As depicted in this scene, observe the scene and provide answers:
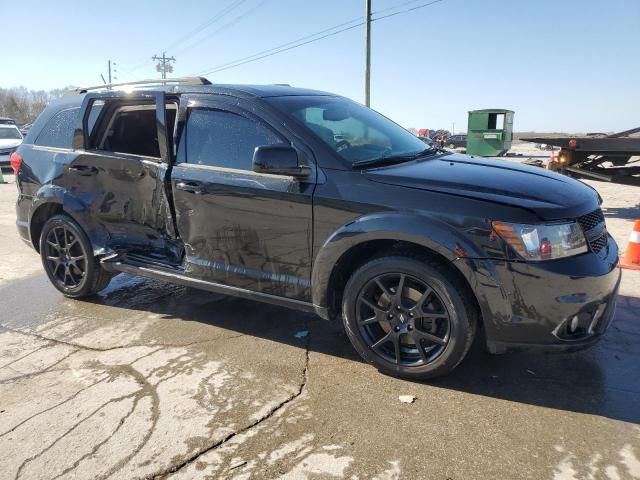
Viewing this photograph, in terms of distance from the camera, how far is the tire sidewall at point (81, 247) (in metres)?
4.63

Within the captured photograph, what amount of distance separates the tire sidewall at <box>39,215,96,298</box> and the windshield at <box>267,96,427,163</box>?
2.24 metres

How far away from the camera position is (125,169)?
4285 mm

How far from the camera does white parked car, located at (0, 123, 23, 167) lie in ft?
59.6

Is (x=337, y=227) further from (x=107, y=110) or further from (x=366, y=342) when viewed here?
(x=107, y=110)

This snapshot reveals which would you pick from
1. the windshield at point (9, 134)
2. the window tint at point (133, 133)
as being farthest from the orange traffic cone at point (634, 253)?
the windshield at point (9, 134)

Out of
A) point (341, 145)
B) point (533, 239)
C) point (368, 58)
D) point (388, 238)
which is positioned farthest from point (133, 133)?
point (368, 58)

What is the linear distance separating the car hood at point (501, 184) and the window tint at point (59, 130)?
3017 millimetres

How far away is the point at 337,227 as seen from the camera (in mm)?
3273

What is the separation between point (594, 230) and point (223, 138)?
2550 mm

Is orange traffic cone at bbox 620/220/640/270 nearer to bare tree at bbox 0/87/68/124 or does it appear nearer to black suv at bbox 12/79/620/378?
black suv at bbox 12/79/620/378

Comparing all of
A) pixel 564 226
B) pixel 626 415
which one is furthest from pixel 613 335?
pixel 564 226

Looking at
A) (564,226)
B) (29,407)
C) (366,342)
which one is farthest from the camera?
(366,342)

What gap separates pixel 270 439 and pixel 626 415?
1944mm

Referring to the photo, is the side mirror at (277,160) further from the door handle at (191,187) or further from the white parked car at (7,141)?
the white parked car at (7,141)
